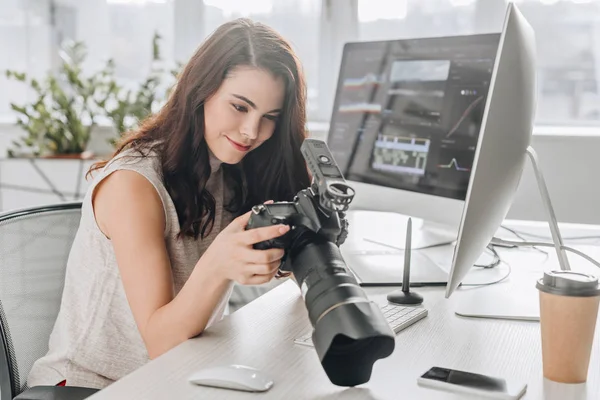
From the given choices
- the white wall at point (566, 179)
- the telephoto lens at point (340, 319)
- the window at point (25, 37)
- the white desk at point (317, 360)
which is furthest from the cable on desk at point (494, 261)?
the window at point (25, 37)

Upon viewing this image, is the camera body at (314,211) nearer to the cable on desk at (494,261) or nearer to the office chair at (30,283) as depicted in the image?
the office chair at (30,283)

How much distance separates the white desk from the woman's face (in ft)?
0.90

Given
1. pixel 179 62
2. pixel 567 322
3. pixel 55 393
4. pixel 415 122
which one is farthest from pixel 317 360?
pixel 179 62

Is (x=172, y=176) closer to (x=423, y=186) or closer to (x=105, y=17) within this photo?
(x=423, y=186)

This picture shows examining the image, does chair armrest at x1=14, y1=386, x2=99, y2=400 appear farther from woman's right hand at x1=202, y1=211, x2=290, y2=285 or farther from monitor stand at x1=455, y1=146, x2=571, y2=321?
monitor stand at x1=455, y1=146, x2=571, y2=321

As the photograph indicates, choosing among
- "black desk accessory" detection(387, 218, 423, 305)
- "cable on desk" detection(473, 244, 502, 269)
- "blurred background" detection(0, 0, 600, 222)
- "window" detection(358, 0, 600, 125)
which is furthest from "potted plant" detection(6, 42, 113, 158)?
"black desk accessory" detection(387, 218, 423, 305)

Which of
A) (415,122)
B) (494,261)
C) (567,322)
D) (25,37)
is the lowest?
(494,261)

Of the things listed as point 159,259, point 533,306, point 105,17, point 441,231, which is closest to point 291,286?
point 159,259

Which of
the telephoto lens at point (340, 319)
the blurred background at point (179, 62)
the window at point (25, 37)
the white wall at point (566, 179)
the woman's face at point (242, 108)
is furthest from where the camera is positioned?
the window at point (25, 37)

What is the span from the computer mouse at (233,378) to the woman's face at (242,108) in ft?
1.68

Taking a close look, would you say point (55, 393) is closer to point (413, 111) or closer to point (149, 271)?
point (149, 271)

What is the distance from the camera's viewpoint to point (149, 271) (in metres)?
1.07

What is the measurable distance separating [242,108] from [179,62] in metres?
1.84

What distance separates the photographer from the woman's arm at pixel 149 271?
99cm
